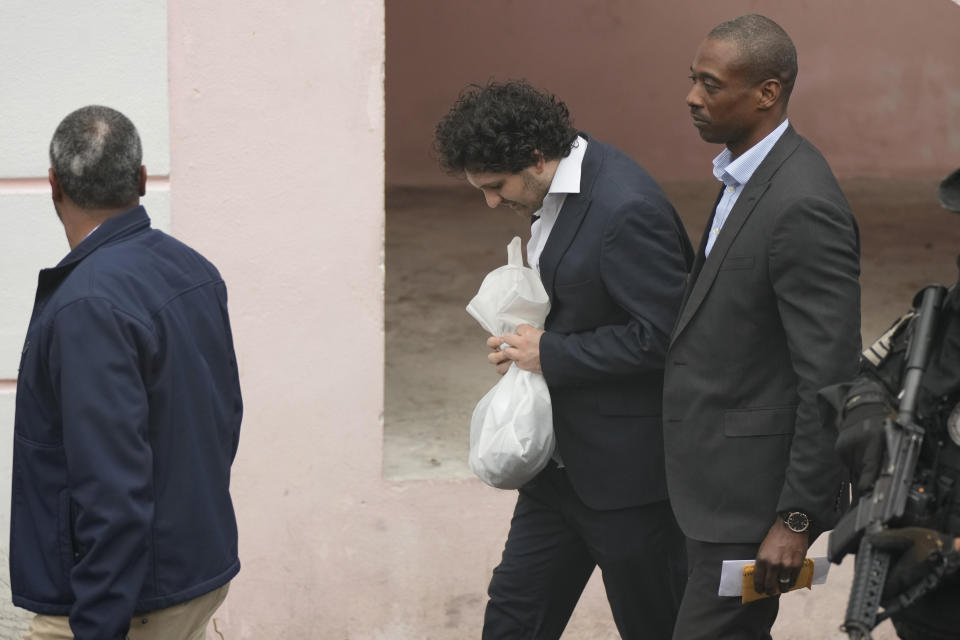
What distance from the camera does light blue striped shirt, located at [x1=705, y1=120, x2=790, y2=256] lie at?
3.14 metres

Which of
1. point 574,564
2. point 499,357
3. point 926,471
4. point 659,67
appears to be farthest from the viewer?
point 659,67

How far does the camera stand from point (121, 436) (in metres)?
2.62

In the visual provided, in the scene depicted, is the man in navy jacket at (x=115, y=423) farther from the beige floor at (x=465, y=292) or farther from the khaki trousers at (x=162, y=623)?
the beige floor at (x=465, y=292)

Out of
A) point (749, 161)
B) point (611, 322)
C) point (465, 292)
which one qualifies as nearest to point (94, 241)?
point (611, 322)

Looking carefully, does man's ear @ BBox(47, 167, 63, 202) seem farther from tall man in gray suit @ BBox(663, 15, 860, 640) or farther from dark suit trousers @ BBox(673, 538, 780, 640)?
dark suit trousers @ BBox(673, 538, 780, 640)

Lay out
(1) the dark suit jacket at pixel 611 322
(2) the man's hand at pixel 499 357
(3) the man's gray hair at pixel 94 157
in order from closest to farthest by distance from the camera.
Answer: (3) the man's gray hair at pixel 94 157 < (1) the dark suit jacket at pixel 611 322 < (2) the man's hand at pixel 499 357

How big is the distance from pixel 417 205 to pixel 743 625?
6.00 m

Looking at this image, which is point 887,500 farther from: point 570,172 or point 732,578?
point 570,172

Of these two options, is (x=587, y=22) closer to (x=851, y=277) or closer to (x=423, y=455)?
(x=423, y=455)

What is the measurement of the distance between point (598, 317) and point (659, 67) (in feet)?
20.7

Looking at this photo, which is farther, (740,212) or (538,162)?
(538,162)

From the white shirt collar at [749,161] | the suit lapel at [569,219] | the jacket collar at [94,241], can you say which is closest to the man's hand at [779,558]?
the white shirt collar at [749,161]

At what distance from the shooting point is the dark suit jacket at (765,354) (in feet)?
9.62

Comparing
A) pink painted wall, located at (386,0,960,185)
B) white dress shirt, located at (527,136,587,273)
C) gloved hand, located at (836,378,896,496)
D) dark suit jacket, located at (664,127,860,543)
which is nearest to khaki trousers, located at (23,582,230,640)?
dark suit jacket, located at (664,127,860,543)
